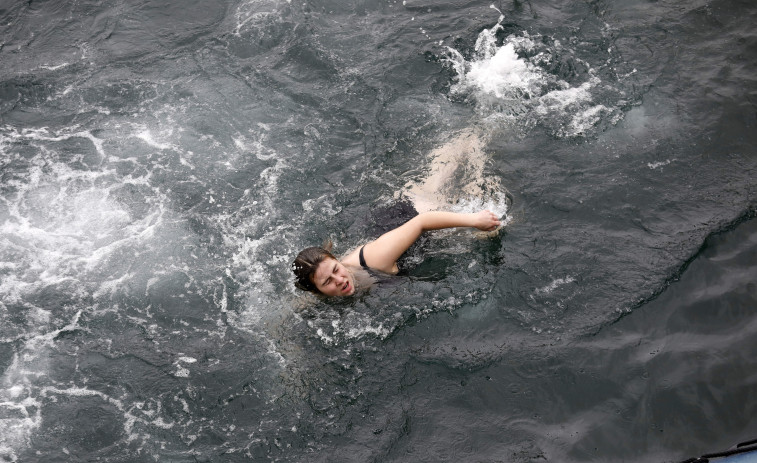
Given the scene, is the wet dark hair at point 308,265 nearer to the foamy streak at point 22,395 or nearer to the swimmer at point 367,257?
the swimmer at point 367,257

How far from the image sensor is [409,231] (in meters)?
6.86

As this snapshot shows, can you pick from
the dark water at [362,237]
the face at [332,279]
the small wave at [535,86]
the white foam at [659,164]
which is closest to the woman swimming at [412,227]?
the face at [332,279]

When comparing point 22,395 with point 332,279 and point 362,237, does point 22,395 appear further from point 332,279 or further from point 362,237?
point 362,237

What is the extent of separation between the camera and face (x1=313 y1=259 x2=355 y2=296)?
6641mm

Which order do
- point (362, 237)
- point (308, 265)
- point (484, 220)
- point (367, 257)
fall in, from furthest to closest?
point (362, 237), point (367, 257), point (484, 220), point (308, 265)

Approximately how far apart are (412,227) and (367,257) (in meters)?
0.57

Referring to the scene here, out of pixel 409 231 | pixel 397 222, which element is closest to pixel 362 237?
pixel 397 222

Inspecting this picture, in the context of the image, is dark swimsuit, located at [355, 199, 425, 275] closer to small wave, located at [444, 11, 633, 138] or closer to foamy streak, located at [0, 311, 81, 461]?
small wave, located at [444, 11, 633, 138]

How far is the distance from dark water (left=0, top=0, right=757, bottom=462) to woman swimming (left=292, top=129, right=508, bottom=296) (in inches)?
12.8

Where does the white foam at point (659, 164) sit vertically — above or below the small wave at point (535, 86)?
below

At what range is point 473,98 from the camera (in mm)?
8984

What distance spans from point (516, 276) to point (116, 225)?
15.9ft

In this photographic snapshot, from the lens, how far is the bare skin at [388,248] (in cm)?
667

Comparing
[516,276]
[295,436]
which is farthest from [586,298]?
[295,436]
